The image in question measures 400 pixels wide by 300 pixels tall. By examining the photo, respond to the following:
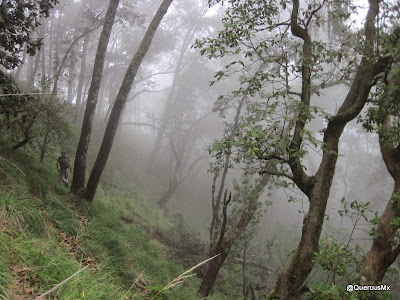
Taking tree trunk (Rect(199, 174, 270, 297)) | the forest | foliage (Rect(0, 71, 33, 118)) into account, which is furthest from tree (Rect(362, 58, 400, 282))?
foliage (Rect(0, 71, 33, 118))

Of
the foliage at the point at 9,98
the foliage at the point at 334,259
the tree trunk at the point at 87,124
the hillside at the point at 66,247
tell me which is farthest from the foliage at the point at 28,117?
the foliage at the point at 334,259

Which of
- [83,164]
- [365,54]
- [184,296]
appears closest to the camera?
[365,54]

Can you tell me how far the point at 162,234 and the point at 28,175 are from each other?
24.3 feet

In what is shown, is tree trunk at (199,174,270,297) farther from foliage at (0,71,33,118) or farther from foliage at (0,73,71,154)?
foliage at (0,71,33,118)

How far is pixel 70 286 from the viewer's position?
2459mm

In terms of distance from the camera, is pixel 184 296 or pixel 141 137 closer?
pixel 184 296

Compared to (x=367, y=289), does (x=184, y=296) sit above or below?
below

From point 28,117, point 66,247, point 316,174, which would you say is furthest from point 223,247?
point 28,117

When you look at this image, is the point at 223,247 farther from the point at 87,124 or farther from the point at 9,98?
the point at 9,98

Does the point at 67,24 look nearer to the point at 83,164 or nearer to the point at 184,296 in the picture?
the point at 83,164

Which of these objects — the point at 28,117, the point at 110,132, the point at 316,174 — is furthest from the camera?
the point at 110,132

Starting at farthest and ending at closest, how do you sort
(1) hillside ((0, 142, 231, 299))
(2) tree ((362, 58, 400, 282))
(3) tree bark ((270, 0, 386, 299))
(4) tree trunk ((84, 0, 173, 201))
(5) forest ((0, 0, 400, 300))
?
(4) tree trunk ((84, 0, 173, 201)) < (3) tree bark ((270, 0, 386, 299)) < (2) tree ((362, 58, 400, 282)) < (5) forest ((0, 0, 400, 300)) < (1) hillside ((0, 142, 231, 299))

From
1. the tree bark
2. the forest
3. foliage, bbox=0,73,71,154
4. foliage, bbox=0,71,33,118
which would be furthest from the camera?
foliage, bbox=0,73,71,154

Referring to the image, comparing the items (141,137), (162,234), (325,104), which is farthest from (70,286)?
(141,137)
